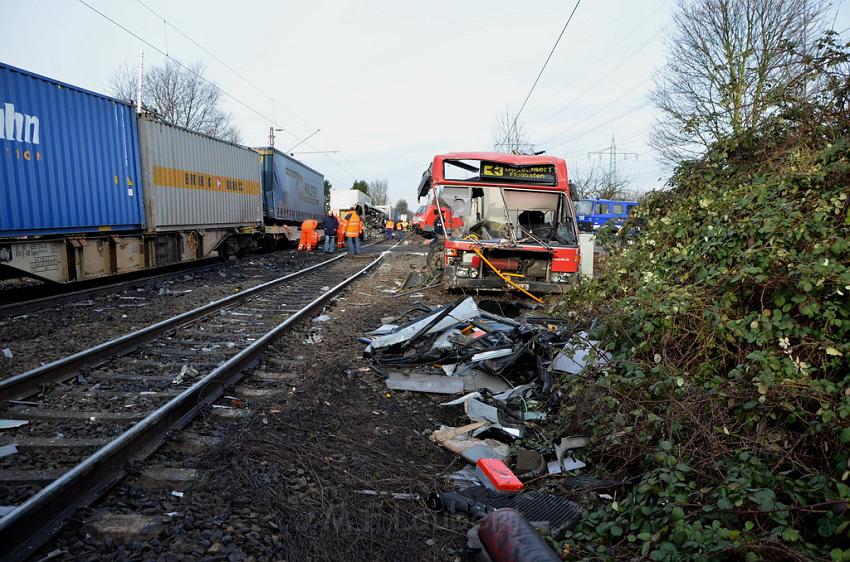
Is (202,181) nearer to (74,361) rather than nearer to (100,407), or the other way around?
(74,361)

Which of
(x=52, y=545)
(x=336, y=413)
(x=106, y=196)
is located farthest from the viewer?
(x=106, y=196)

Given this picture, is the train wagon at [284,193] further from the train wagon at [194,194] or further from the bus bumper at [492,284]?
the bus bumper at [492,284]

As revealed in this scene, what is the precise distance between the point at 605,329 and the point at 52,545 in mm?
4102

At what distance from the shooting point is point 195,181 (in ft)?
50.1

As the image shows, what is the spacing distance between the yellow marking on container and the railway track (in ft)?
24.1

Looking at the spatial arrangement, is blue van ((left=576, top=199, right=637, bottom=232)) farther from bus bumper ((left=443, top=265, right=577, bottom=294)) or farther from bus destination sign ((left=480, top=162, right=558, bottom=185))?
bus bumper ((left=443, top=265, right=577, bottom=294))

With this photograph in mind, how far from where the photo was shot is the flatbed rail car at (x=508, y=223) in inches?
377

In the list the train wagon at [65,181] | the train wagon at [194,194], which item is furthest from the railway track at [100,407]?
the train wagon at [194,194]

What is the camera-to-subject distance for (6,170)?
8602 mm

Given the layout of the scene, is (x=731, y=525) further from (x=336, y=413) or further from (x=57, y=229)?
(x=57, y=229)

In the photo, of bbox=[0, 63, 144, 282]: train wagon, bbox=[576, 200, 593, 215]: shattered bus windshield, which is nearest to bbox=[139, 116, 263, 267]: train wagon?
bbox=[0, 63, 144, 282]: train wagon

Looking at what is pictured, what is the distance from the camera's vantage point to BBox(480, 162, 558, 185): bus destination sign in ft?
33.6

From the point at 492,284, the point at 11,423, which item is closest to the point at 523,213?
the point at 492,284

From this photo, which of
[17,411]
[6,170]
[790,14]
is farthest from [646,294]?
[790,14]
